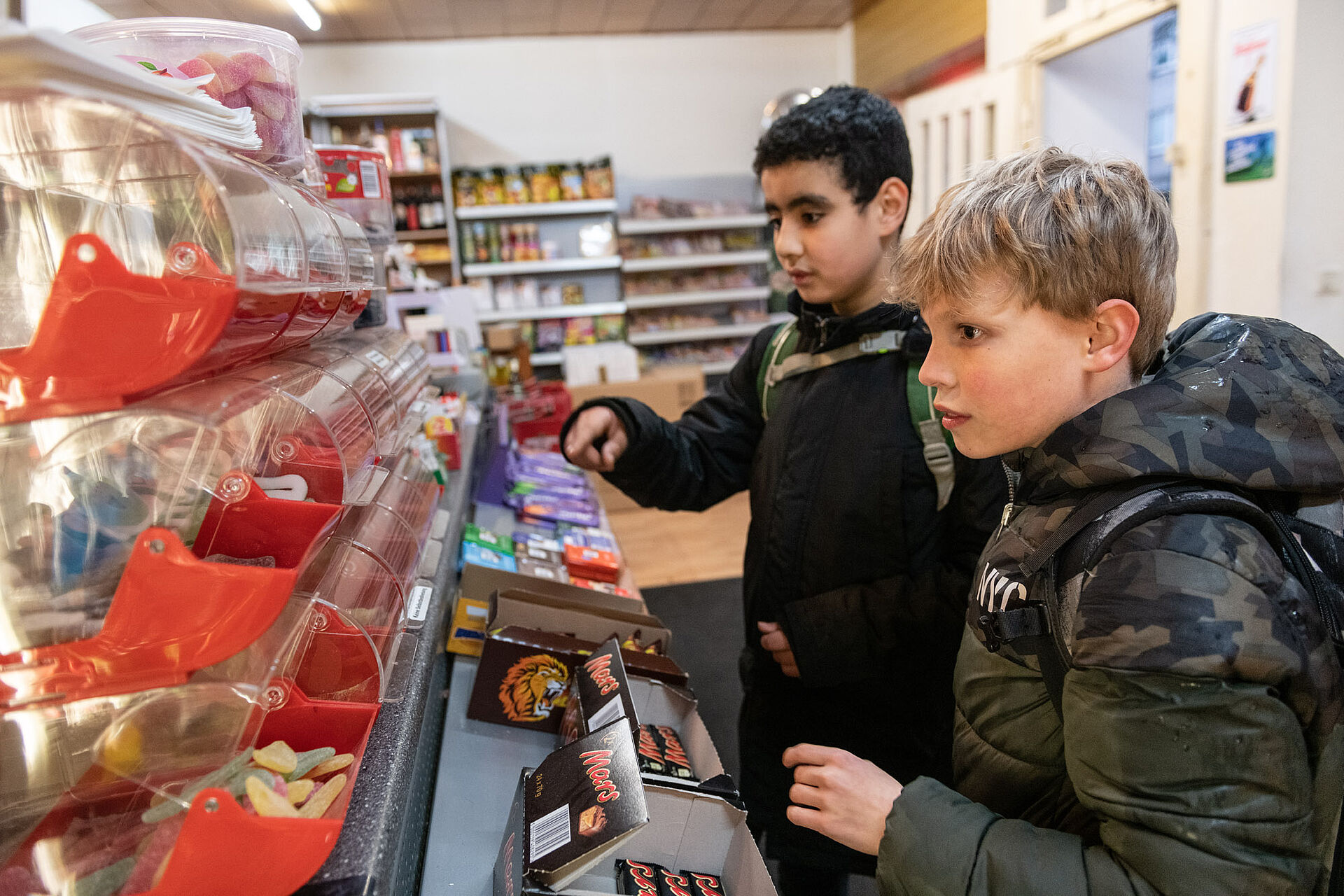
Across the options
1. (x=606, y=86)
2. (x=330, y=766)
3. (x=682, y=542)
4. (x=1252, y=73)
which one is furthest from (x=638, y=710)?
(x=606, y=86)

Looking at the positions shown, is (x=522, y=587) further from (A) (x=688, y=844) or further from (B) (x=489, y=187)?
(B) (x=489, y=187)

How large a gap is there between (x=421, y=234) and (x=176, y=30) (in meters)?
5.47

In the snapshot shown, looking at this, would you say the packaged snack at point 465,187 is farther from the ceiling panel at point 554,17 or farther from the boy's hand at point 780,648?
the boy's hand at point 780,648

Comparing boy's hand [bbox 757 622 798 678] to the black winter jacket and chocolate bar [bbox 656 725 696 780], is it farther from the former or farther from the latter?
chocolate bar [bbox 656 725 696 780]

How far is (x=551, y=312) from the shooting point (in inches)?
253

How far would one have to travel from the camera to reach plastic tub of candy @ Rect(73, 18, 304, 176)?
0.96 m

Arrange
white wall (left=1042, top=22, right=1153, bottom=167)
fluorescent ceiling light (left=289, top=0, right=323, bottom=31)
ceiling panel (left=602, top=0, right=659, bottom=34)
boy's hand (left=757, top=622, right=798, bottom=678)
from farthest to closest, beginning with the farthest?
1. ceiling panel (left=602, top=0, right=659, bottom=34)
2. white wall (left=1042, top=22, right=1153, bottom=167)
3. fluorescent ceiling light (left=289, top=0, right=323, bottom=31)
4. boy's hand (left=757, top=622, right=798, bottom=678)

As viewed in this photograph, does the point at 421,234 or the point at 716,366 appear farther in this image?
the point at 716,366

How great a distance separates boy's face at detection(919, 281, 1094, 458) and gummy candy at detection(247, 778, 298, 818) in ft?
2.50

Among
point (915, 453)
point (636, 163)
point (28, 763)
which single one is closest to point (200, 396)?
point (28, 763)

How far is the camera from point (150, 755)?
2.25ft

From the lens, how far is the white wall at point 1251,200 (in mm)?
2783

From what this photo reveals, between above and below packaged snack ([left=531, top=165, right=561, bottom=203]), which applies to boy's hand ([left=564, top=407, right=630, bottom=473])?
below

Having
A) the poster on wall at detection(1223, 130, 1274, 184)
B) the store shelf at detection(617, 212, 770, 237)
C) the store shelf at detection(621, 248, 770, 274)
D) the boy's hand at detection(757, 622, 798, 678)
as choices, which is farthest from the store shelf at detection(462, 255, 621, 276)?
the boy's hand at detection(757, 622, 798, 678)
